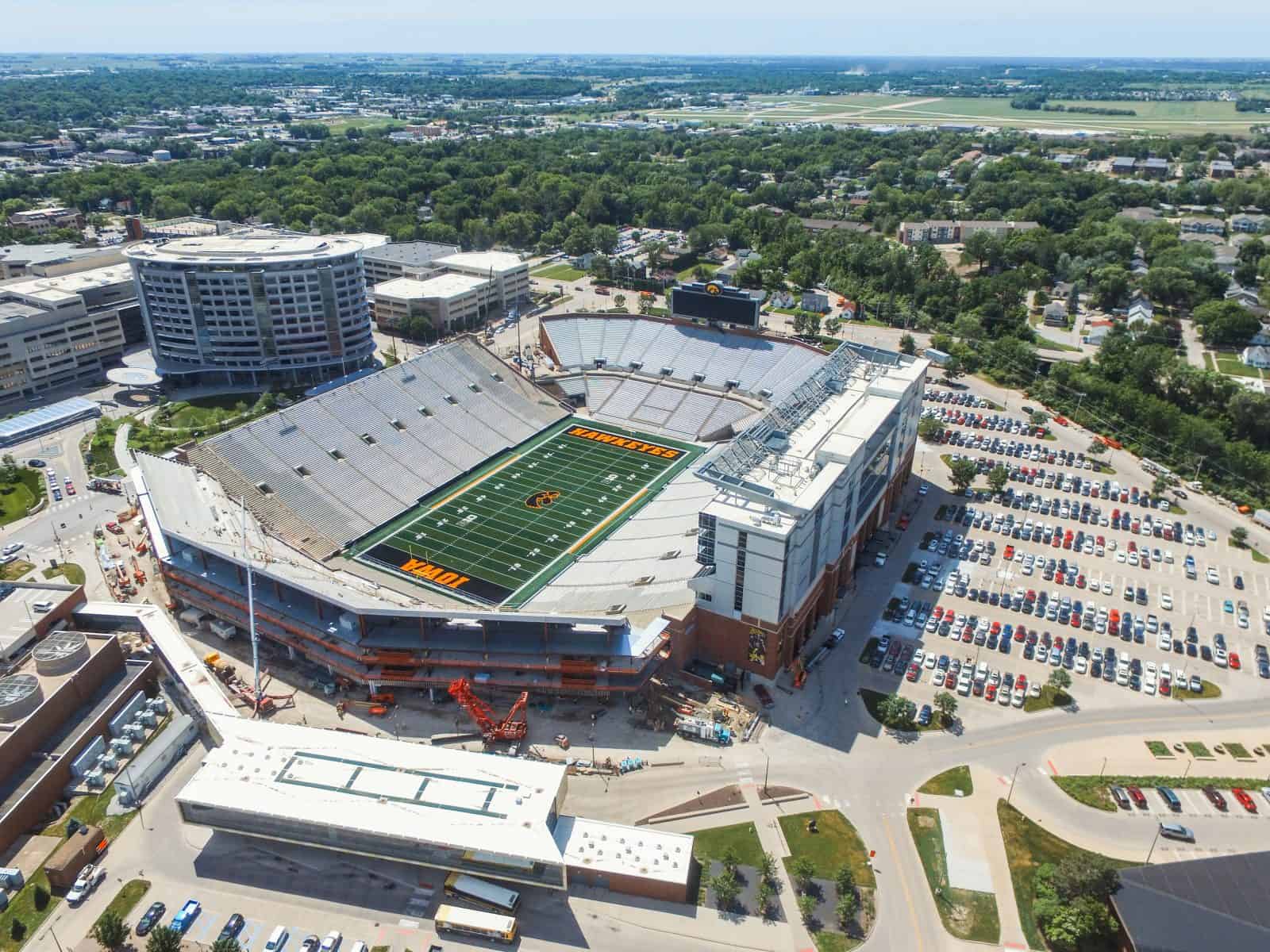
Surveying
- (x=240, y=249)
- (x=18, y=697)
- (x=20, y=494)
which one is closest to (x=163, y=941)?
(x=18, y=697)

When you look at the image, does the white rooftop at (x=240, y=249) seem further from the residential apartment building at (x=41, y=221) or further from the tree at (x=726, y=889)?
the tree at (x=726, y=889)

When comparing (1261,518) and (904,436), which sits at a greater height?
(904,436)

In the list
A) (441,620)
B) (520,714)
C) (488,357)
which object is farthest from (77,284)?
(520,714)

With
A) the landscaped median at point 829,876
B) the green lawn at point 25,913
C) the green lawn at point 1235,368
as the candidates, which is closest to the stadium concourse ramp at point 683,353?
the landscaped median at point 829,876

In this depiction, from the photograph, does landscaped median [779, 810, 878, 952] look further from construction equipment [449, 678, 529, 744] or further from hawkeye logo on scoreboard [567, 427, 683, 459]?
hawkeye logo on scoreboard [567, 427, 683, 459]

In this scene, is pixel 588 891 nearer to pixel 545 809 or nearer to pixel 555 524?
pixel 545 809

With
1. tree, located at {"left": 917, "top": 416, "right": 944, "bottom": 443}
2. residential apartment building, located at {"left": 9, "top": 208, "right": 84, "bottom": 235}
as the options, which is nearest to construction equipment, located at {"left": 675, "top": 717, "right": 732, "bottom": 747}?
tree, located at {"left": 917, "top": 416, "right": 944, "bottom": 443}
